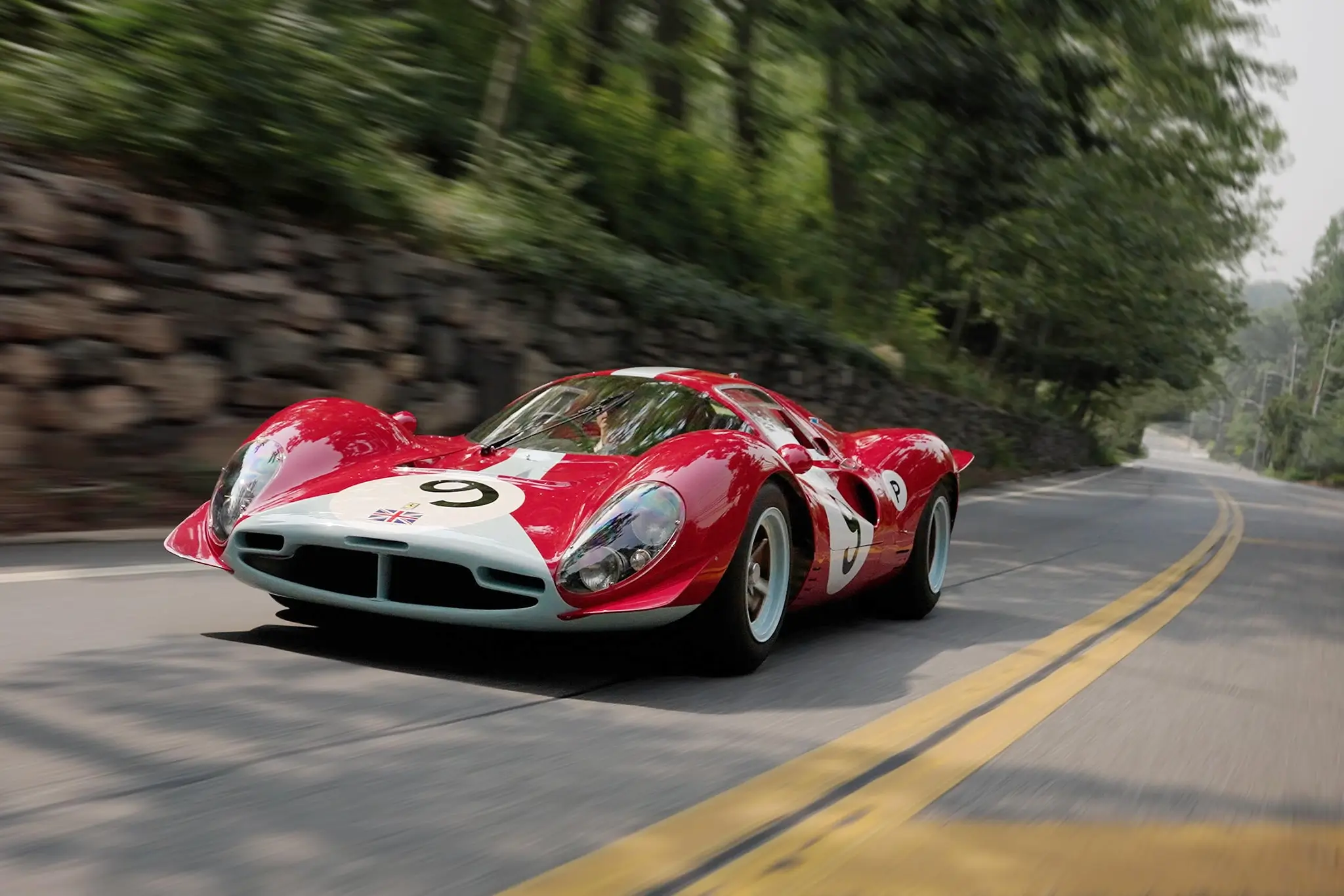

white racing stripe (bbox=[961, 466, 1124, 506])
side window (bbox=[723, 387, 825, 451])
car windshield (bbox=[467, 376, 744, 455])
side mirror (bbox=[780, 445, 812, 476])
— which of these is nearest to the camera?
car windshield (bbox=[467, 376, 744, 455])

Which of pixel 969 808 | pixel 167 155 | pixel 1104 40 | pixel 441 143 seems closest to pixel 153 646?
pixel 969 808

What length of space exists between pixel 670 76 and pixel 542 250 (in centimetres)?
704

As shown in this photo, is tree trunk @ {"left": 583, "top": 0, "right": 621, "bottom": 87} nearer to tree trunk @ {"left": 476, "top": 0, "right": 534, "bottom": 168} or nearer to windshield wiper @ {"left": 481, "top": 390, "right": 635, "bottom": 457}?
tree trunk @ {"left": 476, "top": 0, "right": 534, "bottom": 168}

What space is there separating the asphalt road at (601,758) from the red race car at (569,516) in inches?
10.1

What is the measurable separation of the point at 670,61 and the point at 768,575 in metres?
12.9

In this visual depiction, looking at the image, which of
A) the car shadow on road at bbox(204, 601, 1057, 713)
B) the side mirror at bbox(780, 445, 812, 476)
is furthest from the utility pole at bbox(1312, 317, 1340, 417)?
the car shadow on road at bbox(204, 601, 1057, 713)

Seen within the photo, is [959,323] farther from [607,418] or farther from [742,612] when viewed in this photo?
[742,612]

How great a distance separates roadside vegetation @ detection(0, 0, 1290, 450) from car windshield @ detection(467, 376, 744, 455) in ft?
12.3

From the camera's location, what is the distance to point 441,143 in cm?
1229

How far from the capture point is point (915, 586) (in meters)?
6.37

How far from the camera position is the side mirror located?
16.4 ft

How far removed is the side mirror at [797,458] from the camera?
5.00 metres

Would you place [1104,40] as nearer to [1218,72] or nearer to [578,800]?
[1218,72]

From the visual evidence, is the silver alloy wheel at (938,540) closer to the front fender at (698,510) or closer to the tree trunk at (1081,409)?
the front fender at (698,510)
